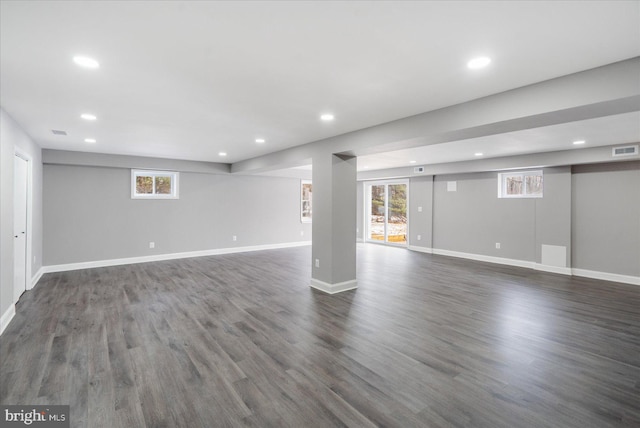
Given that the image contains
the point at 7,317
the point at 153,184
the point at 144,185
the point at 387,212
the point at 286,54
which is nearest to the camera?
the point at 286,54

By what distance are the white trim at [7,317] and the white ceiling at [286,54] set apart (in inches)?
90.9

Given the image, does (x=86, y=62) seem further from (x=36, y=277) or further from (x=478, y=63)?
(x=36, y=277)

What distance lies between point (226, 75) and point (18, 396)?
113 inches

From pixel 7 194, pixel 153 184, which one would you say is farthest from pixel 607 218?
→ pixel 153 184

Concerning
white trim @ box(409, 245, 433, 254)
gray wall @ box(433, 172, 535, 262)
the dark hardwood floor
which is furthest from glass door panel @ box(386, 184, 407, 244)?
the dark hardwood floor

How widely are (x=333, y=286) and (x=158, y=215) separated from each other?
200 inches

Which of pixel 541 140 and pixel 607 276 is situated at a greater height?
pixel 541 140

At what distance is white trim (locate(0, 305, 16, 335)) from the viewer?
3.26 meters

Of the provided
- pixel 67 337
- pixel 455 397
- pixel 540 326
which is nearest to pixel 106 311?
pixel 67 337

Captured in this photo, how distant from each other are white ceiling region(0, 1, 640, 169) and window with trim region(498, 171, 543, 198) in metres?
3.11

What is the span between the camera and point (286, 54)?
2150 mm

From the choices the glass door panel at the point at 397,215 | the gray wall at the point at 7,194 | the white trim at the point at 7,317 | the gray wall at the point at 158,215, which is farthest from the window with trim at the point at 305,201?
the white trim at the point at 7,317

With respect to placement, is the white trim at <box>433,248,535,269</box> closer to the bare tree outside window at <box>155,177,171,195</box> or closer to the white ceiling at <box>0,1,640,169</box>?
the white ceiling at <box>0,1,640,169</box>

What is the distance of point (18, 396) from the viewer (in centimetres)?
217
